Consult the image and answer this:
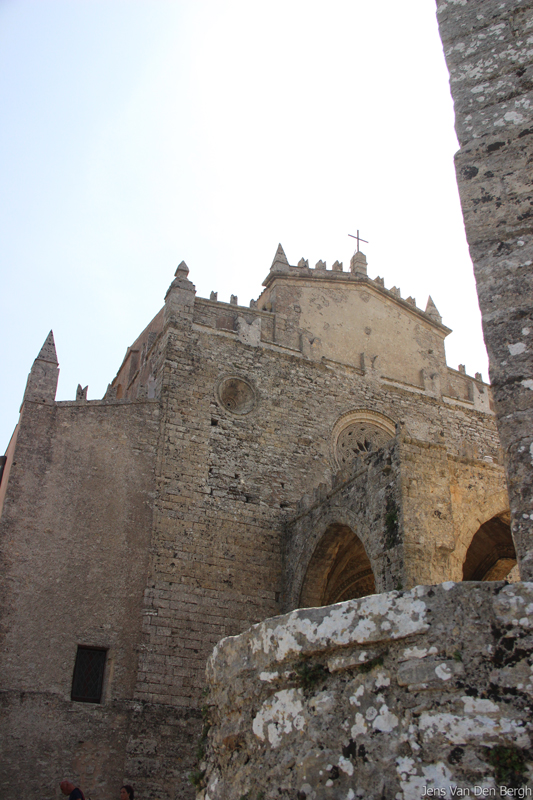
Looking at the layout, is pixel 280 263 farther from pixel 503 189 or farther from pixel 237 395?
pixel 503 189

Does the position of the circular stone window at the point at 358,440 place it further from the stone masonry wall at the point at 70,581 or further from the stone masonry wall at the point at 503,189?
the stone masonry wall at the point at 503,189

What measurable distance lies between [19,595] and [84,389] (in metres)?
6.86

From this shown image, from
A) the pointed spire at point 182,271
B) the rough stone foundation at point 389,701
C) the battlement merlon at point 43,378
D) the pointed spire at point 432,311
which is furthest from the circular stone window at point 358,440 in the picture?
the rough stone foundation at point 389,701

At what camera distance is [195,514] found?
12.8 meters

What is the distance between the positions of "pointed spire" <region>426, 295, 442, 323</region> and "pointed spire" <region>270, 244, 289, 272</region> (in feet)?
13.6

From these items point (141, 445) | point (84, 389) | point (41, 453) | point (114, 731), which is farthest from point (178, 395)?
point (114, 731)

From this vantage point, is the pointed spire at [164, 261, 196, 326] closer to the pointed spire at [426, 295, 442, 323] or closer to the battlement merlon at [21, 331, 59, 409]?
the battlement merlon at [21, 331, 59, 409]

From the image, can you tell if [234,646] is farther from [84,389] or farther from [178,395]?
[84,389]

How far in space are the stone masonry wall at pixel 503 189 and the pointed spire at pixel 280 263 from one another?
40.5 feet

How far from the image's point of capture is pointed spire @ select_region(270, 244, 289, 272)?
16.6 meters

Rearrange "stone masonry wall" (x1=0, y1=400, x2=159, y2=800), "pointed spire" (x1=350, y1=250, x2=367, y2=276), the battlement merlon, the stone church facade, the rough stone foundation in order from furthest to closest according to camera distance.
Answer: "pointed spire" (x1=350, y1=250, x2=367, y2=276) < the battlement merlon < the stone church facade < "stone masonry wall" (x1=0, y1=400, x2=159, y2=800) < the rough stone foundation

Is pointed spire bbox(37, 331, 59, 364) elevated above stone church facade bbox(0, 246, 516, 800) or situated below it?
above

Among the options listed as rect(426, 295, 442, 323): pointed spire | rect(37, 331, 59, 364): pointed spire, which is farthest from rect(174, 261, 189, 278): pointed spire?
rect(426, 295, 442, 323): pointed spire

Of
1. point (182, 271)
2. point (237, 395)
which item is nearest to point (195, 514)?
point (237, 395)
